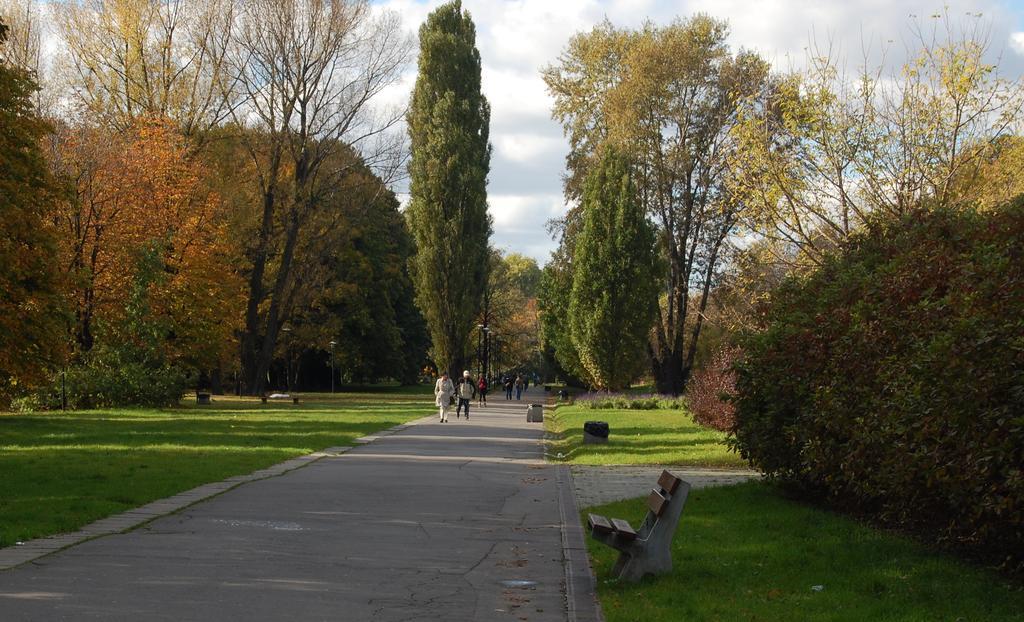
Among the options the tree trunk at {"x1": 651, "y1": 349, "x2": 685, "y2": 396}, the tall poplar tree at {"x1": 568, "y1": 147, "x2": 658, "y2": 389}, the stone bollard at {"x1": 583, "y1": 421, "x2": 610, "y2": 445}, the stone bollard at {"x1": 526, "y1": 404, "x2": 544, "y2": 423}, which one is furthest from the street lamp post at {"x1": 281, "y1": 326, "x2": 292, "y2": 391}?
the stone bollard at {"x1": 583, "y1": 421, "x2": 610, "y2": 445}

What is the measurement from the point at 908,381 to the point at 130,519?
7.77 metres

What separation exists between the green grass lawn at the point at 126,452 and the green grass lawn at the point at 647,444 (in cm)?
514

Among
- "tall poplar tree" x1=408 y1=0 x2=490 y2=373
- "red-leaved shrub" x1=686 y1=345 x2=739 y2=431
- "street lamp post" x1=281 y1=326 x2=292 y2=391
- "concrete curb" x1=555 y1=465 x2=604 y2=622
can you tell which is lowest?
"concrete curb" x1=555 y1=465 x2=604 y2=622

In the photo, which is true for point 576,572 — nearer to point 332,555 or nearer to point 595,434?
point 332,555

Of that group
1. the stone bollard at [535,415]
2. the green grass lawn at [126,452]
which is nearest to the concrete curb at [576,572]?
the green grass lawn at [126,452]

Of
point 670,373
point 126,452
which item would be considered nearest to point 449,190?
point 670,373

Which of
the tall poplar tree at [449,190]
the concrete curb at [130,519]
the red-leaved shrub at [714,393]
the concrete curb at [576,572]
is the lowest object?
the concrete curb at [576,572]

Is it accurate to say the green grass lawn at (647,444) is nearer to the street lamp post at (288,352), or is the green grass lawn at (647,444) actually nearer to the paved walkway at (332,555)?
the paved walkway at (332,555)

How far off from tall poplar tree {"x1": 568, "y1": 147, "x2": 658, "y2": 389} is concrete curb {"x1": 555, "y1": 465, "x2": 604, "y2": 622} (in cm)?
3643

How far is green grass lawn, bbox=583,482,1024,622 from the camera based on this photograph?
290 inches

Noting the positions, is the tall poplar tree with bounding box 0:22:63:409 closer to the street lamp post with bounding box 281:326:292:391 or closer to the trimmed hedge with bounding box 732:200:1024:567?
the trimmed hedge with bounding box 732:200:1024:567

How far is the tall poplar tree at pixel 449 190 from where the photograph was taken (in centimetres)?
5791

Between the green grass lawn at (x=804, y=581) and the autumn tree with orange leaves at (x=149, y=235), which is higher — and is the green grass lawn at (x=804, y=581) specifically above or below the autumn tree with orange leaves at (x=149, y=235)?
below

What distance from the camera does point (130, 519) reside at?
11484mm
